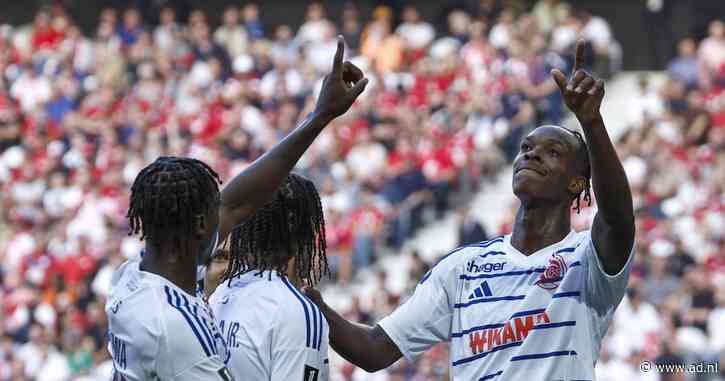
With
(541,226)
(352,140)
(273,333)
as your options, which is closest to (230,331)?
(273,333)

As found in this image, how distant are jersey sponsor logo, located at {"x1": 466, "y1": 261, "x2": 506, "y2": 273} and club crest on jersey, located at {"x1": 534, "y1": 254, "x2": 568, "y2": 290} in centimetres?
18

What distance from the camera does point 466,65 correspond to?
18.7 meters

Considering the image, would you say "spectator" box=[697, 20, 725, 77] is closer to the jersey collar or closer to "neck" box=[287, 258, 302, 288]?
the jersey collar

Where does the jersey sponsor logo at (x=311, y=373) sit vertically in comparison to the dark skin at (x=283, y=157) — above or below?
below

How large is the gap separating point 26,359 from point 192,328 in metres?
12.3

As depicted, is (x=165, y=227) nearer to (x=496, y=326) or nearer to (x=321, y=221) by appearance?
(x=321, y=221)

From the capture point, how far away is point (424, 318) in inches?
212

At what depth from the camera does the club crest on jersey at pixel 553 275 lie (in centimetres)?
504

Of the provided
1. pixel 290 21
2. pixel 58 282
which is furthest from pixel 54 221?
pixel 290 21

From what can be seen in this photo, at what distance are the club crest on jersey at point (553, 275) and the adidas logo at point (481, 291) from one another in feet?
0.62

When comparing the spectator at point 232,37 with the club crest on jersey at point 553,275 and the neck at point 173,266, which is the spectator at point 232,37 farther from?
the neck at point 173,266

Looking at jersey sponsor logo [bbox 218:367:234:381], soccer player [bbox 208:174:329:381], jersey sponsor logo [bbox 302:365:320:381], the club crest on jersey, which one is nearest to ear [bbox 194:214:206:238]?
jersey sponsor logo [bbox 218:367:234:381]

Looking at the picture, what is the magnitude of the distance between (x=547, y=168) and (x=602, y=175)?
0.56 meters

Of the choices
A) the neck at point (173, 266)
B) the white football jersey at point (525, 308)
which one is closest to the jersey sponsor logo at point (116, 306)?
the neck at point (173, 266)
